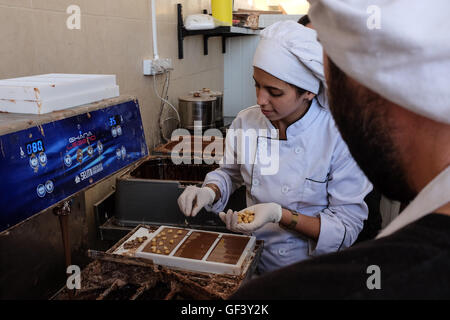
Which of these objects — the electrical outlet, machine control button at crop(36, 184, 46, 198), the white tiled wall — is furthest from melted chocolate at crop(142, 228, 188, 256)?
the white tiled wall

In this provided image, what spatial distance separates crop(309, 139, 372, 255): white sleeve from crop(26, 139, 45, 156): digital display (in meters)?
1.12

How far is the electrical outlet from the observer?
252 cm

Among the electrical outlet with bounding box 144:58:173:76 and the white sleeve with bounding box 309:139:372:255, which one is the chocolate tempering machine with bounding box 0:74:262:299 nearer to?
the white sleeve with bounding box 309:139:372:255

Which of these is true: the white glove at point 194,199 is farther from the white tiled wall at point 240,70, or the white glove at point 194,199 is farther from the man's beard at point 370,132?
the white tiled wall at point 240,70

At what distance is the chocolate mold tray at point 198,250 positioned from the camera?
128 cm

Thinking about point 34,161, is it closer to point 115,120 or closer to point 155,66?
point 115,120

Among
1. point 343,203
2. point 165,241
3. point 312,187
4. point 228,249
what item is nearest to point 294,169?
point 312,187

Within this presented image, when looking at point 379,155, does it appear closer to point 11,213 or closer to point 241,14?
point 11,213

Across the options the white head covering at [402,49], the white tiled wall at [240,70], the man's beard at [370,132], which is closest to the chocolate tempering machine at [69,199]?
the man's beard at [370,132]

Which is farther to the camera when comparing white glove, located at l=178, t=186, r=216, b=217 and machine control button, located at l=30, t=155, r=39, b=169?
white glove, located at l=178, t=186, r=216, b=217

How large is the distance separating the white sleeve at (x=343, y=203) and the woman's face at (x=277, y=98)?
9.6 inches

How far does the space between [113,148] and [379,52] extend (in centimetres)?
84

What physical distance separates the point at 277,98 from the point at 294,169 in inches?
12.6
